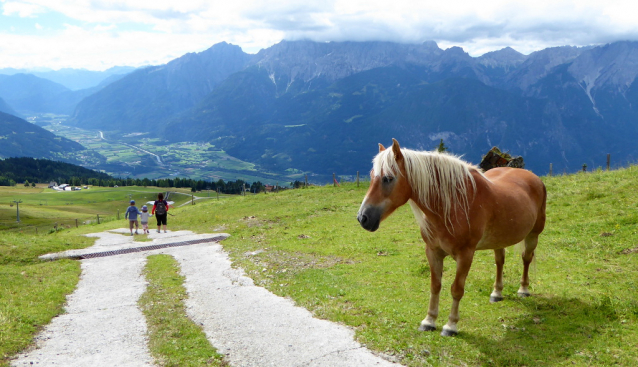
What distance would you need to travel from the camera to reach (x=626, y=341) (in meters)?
8.23

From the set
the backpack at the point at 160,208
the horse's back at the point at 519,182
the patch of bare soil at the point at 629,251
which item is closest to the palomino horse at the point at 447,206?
the horse's back at the point at 519,182

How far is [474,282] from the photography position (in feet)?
42.3

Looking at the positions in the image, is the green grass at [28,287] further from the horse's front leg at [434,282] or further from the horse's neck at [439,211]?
the horse's neck at [439,211]

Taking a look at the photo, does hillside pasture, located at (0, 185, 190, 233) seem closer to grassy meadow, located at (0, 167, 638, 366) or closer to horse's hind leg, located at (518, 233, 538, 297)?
grassy meadow, located at (0, 167, 638, 366)

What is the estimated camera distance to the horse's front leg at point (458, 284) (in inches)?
336

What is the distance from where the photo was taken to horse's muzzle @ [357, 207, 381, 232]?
7590mm

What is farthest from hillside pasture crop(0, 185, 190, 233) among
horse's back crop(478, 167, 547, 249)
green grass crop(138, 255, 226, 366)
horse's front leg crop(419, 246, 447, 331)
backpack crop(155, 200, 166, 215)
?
horse's back crop(478, 167, 547, 249)

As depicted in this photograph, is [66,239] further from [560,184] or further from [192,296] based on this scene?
[560,184]

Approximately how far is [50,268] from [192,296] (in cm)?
993

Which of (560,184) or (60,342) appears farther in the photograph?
(560,184)

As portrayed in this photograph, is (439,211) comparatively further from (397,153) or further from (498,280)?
(498,280)

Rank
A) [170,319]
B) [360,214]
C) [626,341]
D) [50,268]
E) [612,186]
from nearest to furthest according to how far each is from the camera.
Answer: [360,214]
[626,341]
[170,319]
[50,268]
[612,186]

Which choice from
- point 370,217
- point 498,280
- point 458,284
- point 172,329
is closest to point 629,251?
point 498,280

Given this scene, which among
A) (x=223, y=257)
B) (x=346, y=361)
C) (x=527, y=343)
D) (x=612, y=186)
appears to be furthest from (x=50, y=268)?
(x=612, y=186)
